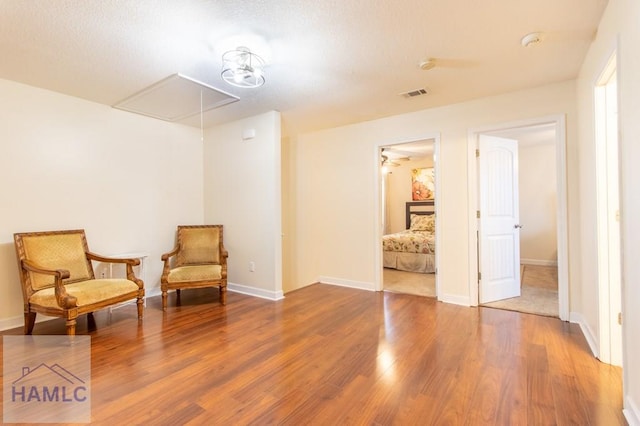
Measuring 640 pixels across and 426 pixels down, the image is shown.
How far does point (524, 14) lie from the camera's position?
1.93m

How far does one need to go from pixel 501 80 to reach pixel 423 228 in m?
3.89

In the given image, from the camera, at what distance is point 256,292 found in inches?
155

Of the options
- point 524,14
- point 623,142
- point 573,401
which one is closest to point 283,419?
point 573,401

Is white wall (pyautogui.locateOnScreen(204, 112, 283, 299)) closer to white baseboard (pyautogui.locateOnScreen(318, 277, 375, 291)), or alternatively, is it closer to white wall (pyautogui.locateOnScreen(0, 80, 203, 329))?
white wall (pyautogui.locateOnScreen(0, 80, 203, 329))

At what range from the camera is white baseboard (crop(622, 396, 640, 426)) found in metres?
1.43

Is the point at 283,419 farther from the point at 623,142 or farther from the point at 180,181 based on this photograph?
the point at 180,181

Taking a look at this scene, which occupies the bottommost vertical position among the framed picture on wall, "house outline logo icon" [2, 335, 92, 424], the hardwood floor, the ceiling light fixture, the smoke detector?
the hardwood floor

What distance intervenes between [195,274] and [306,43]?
2737 millimetres

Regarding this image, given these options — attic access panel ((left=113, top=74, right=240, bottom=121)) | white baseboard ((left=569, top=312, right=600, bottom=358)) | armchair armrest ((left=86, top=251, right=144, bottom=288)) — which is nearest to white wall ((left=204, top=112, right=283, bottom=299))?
attic access panel ((left=113, top=74, right=240, bottom=121))

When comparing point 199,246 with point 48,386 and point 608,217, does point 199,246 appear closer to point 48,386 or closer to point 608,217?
point 48,386

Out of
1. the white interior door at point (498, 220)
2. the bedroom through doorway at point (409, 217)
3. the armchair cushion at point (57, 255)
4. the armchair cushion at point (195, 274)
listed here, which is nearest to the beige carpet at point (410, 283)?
the bedroom through doorway at point (409, 217)

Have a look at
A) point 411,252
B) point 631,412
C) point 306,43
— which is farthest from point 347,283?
point 306,43

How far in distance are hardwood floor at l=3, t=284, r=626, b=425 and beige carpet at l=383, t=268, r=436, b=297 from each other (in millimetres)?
793

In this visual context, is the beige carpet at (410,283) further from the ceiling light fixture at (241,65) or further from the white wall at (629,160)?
the ceiling light fixture at (241,65)
